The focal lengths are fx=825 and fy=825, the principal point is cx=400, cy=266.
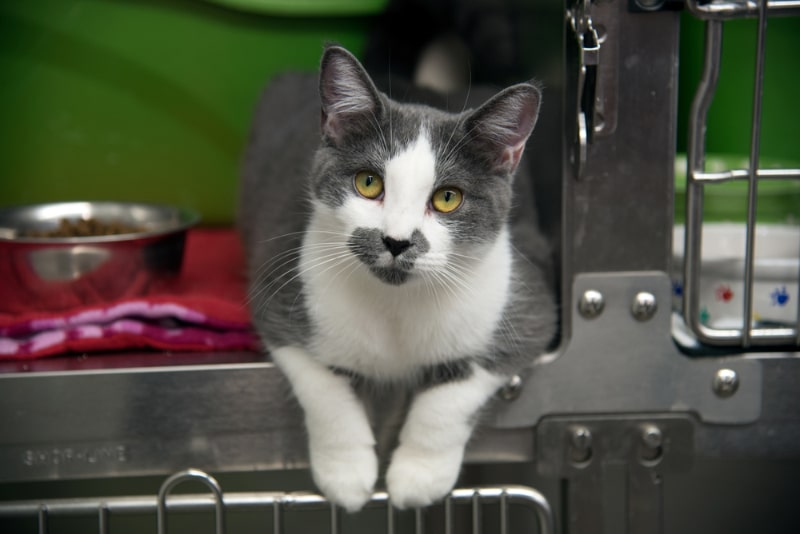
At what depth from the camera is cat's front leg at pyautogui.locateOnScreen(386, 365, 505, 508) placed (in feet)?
3.42

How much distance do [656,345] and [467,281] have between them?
0.29m

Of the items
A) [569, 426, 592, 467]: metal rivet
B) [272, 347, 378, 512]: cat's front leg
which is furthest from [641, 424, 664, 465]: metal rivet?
[272, 347, 378, 512]: cat's front leg

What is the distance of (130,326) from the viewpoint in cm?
121

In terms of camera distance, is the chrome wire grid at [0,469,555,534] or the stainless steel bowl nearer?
the chrome wire grid at [0,469,555,534]

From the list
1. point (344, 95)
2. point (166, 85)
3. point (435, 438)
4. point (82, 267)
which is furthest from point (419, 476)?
point (166, 85)

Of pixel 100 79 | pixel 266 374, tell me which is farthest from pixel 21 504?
pixel 100 79

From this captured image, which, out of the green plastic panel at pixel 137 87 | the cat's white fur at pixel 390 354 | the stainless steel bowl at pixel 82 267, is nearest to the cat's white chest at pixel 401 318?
the cat's white fur at pixel 390 354

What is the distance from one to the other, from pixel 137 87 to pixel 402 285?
1.03 metres

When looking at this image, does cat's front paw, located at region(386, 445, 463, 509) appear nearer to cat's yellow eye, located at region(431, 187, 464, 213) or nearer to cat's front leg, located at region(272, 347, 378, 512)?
cat's front leg, located at region(272, 347, 378, 512)

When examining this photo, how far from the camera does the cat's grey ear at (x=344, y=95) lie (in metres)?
0.96

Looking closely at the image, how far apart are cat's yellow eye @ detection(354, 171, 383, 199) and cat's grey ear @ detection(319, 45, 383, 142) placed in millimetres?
67

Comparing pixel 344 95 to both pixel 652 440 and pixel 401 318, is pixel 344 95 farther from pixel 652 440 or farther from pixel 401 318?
pixel 652 440

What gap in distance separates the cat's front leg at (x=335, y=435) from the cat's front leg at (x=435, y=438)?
0.13ft

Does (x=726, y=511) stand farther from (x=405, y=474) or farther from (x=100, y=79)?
(x=100, y=79)
